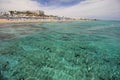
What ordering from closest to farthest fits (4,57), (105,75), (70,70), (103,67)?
(105,75)
(70,70)
(103,67)
(4,57)

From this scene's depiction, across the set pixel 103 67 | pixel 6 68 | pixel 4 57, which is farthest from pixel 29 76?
pixel 103 67

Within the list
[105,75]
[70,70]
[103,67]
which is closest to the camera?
[105,75]

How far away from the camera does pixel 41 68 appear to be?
2.89 metres

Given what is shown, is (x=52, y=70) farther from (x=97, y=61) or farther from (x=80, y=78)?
(x=97, y=61)

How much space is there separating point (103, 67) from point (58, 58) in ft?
4.48

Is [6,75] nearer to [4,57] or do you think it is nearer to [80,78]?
[4,57]

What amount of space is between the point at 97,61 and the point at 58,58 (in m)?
1.21

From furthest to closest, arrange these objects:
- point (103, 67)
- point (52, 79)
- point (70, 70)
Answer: point (103, 67) → point (70, 70) → point (52, 79)

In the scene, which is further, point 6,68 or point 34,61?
point 34,61

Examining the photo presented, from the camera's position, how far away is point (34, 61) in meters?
3.32

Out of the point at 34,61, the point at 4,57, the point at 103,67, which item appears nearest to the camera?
the point at 103,67

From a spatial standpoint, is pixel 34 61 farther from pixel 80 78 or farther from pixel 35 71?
pixel 80 78

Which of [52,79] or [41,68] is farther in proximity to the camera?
[41,68]

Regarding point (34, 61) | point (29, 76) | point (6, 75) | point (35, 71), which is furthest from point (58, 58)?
point (6, 75)
